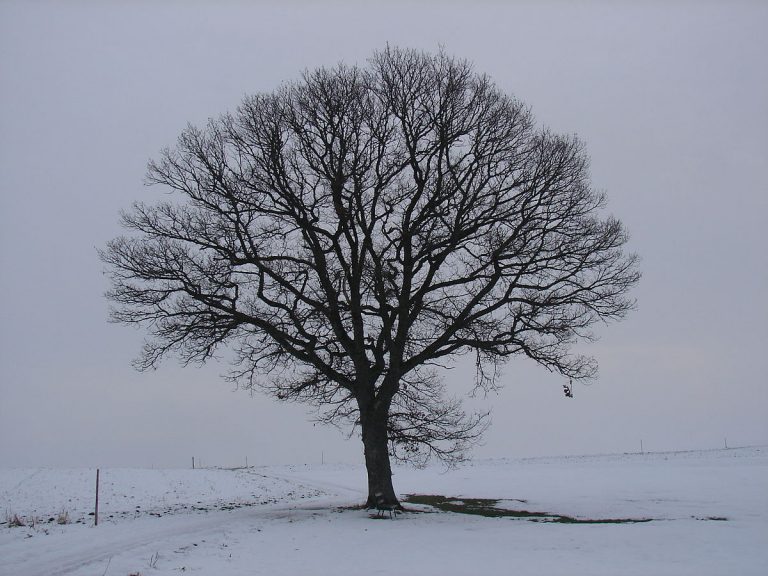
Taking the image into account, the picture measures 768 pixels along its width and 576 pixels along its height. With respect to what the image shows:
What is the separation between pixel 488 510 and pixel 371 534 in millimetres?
6782

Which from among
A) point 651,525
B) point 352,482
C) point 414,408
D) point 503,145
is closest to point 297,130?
point 503,145

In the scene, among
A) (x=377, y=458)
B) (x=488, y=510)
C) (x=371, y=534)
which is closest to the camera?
(x=371, y=534)

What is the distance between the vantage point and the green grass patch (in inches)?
707

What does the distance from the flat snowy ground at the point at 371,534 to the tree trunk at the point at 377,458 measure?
746 millimetres

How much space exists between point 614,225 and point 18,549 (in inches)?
680

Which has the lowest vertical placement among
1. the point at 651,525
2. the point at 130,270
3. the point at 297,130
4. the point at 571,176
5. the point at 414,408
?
the point at 651,525

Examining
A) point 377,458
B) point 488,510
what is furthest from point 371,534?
point 488,510

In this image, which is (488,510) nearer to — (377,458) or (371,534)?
(377,458)

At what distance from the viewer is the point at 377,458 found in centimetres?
1938

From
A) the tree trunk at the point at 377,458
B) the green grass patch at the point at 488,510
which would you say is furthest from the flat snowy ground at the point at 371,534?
the tree trunk at the point at 377,458

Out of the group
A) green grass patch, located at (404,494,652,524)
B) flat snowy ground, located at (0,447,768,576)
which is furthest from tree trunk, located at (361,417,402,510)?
green grass patch, located at (404,494,652,524)

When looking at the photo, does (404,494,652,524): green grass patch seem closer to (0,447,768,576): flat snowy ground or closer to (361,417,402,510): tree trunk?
(0,447,768,576): flat snowy ground

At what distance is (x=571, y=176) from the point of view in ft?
66.0

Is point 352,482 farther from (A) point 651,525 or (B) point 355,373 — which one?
(A) point 651,525
